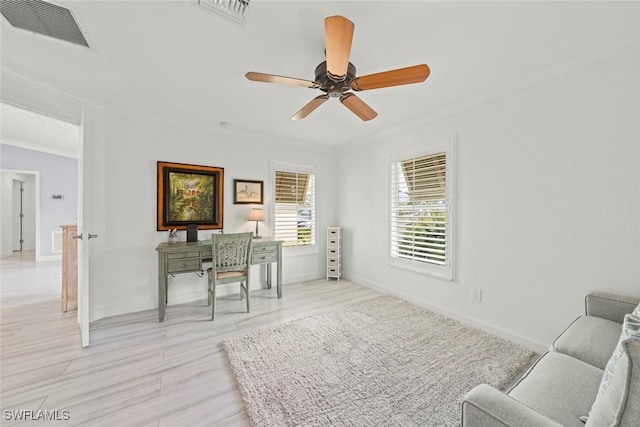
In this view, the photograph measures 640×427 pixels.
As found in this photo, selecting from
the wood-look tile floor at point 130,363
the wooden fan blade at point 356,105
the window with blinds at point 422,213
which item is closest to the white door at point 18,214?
the wood-look tile floor at point 130,363

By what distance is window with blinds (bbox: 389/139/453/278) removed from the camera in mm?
2939

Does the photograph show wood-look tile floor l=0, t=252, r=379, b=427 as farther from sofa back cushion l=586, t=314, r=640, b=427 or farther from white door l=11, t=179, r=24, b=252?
white door l=11, t=179, r=24, b=252

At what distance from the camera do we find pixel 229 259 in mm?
3023

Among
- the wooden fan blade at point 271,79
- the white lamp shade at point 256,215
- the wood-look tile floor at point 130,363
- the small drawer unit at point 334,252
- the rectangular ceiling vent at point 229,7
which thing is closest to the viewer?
the rectangular ceiling vent at point 229,7

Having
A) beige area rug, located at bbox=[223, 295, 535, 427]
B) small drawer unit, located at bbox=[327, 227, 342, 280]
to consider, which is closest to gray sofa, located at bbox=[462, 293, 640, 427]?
beige area rug, located at bbox=[223, 295, 535, 427]

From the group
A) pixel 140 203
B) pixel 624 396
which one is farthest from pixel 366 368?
pixel 140 203

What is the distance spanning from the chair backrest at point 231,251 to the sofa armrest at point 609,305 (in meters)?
3.08

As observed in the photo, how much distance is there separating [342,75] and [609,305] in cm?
237

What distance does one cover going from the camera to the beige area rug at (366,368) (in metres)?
1.54

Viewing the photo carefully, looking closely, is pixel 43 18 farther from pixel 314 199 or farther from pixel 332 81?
pixel 314 199

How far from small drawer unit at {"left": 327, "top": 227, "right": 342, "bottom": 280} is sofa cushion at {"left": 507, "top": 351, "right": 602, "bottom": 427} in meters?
3.20

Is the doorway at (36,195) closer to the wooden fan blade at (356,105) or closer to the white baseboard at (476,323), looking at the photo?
the wooden fan blade at (356,105)

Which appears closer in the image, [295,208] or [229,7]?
[229,7]

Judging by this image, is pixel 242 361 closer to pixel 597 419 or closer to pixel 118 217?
pixel 597 419
